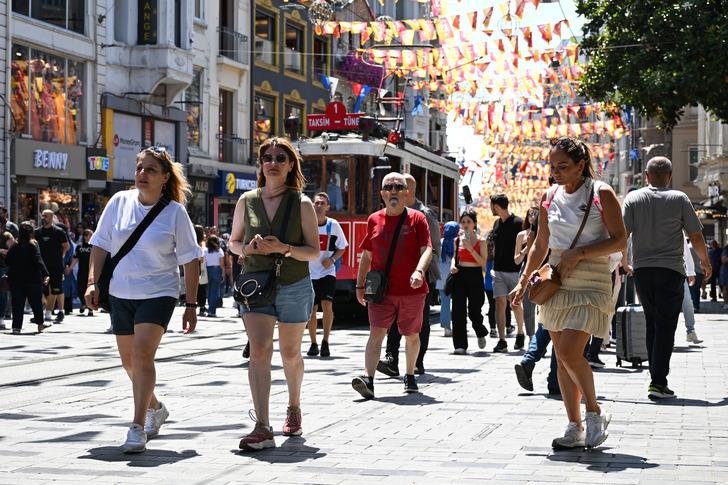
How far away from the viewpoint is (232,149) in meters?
41.8

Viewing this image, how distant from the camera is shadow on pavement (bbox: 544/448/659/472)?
667 cm

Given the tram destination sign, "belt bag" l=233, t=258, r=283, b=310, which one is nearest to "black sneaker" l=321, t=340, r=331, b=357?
"belt bag" l=233, t=258, r=283, b=310

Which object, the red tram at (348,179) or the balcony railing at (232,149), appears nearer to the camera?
the red tram at (348,179)

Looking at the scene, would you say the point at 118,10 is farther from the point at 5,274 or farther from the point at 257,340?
the point at 257,340

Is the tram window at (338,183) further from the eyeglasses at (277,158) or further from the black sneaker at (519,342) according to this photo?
the eyeglasses at (277,158)

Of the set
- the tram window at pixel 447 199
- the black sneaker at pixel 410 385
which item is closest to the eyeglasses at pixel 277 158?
the black sneaker at pixel 410 385

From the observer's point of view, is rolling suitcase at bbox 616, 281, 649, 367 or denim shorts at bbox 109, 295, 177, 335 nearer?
denim shorts at bbox 109, 295, 177, 335

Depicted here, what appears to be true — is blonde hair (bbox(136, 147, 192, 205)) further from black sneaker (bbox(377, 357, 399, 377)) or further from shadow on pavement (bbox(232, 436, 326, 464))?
black sneaker (bbox(377, 357, 399, 377))

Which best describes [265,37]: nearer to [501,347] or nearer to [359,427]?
[501,347]

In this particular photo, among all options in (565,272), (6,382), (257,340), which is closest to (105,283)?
(257,340)

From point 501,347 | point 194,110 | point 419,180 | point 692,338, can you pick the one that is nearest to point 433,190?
point 419,180

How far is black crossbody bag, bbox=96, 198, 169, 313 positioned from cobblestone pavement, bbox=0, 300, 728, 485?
0.88 metres

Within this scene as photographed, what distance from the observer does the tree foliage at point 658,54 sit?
2764 centimetres

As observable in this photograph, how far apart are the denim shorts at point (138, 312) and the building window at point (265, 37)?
36.4 m
